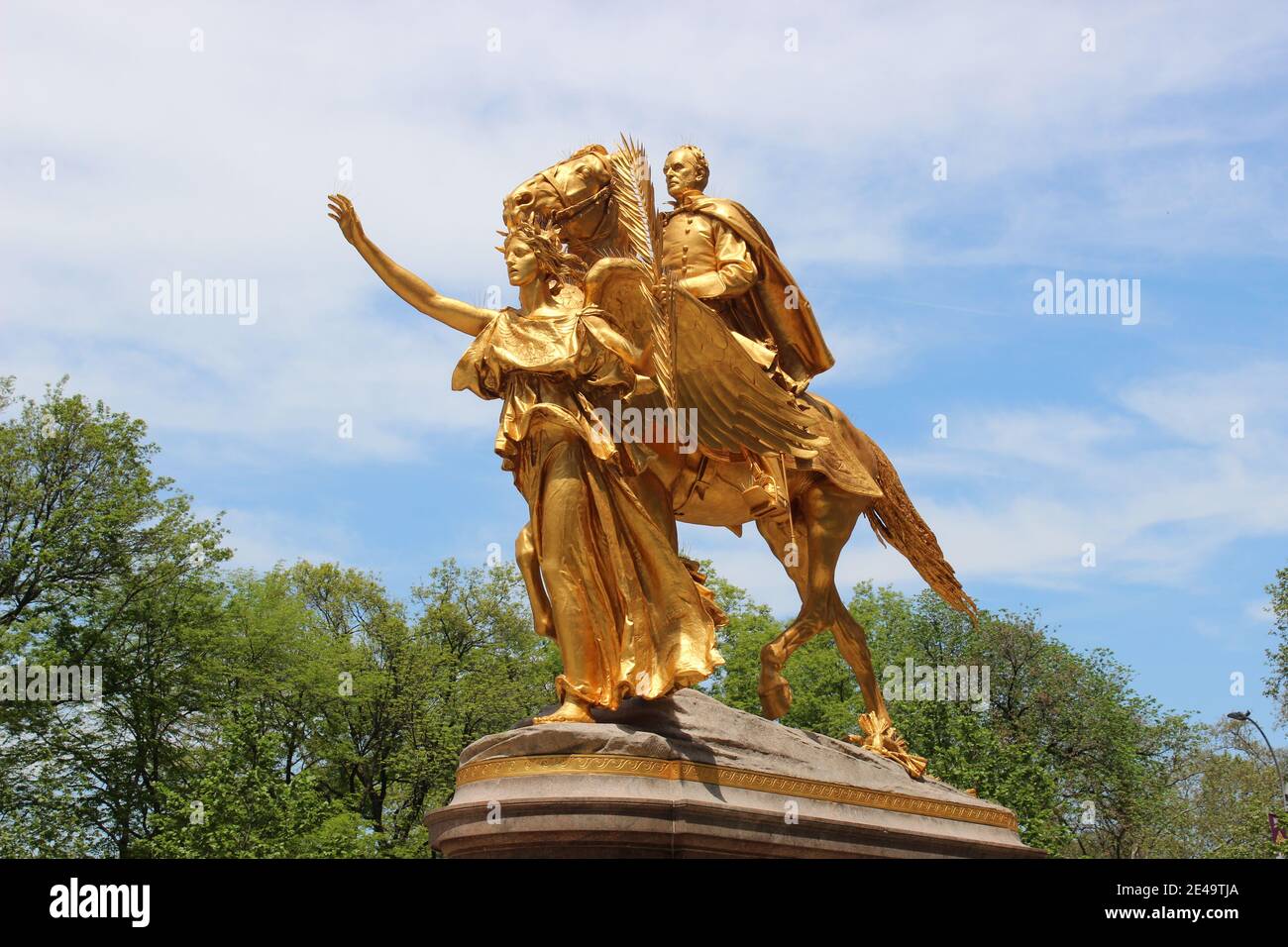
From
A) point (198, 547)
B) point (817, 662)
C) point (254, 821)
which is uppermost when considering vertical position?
point (198, 547)

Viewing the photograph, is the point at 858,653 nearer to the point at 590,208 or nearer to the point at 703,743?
the point at 703,743

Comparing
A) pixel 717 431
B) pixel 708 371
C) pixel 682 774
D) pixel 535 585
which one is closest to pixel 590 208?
pixel 708 371

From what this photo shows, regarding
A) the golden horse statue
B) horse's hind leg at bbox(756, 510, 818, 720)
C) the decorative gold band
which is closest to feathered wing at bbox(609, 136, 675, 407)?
the golden horse statue

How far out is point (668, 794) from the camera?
33.6 feet

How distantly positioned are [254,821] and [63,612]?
18.7 ft

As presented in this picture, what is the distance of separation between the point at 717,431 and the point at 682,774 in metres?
2.89

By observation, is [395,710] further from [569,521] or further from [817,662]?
[569,521]

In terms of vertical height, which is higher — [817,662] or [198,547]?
[198,547]

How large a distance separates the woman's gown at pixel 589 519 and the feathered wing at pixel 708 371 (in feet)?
0.83

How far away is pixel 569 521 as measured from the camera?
11047 mm

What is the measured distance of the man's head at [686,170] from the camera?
44.1ft
